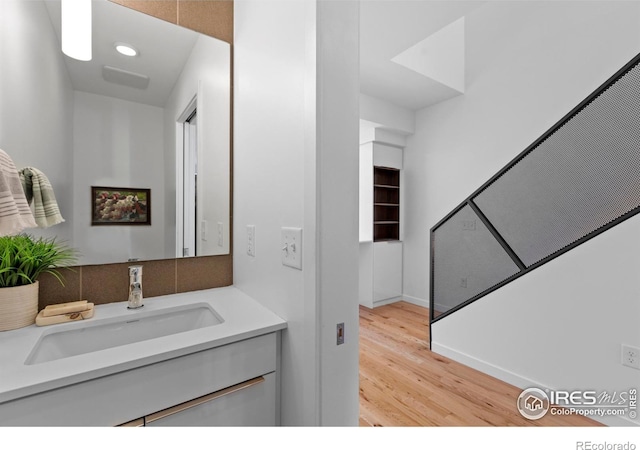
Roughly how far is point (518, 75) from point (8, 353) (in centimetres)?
424

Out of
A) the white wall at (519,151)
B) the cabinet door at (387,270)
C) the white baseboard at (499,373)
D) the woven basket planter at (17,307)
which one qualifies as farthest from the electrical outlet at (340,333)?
the cabinet door at (387,270)

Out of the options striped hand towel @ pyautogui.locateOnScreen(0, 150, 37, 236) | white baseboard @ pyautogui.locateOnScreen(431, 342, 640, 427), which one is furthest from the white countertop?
white baseboard @ pyautogui.locateOnScreen(431, 342, 640, 427)

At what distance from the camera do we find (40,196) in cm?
106

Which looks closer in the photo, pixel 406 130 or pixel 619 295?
pixel 619 295

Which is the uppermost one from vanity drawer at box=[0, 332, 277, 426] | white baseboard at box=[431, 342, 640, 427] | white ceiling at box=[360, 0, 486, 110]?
white ceiling at box=[360, 0, 486, 110]

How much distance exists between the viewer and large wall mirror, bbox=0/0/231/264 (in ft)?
3.45

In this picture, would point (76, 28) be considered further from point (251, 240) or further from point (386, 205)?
point (386, 205)

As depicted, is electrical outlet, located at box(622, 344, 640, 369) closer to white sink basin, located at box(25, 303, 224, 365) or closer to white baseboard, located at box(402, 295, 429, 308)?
white sink basin, located at box(25, 303, 224, 365)

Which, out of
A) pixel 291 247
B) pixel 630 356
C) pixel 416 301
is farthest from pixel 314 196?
pixel 416 301

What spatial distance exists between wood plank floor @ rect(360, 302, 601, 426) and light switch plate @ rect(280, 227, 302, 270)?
134 centimetres

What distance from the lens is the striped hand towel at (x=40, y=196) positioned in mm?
1037
